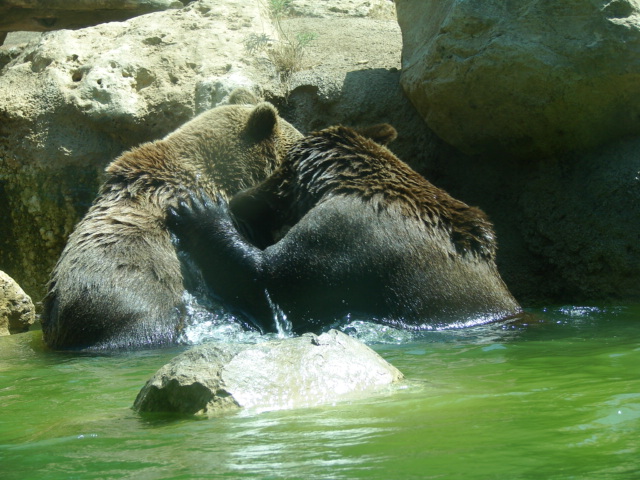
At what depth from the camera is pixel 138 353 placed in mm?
5086

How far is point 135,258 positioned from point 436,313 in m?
2.23

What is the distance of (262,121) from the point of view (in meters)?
6.87

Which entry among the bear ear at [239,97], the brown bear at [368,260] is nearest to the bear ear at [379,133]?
the brown bear at [368,260]

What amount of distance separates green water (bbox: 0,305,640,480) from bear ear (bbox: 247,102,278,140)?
3.31 m

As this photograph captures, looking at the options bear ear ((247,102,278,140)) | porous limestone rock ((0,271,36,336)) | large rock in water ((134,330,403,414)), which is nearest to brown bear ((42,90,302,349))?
bear ear ((247,102,278,140))

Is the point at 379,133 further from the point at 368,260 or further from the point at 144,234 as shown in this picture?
the point at 144,234

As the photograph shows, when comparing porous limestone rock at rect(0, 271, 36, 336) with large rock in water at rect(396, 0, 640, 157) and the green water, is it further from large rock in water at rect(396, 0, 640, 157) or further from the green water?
large rock in water at rect(396, 0, 640, 157)

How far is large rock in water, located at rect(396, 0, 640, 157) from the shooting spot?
6.75 m

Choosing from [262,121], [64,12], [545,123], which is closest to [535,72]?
[545,123]

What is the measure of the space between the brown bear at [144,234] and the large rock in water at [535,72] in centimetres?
178

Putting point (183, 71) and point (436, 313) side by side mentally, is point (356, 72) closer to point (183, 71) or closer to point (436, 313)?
point (183, 71)

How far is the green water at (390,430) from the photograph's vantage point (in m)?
2.01

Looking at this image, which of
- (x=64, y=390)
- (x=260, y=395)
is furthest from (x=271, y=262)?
(x=260, y=395)

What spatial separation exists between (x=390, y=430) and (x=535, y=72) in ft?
17.2
